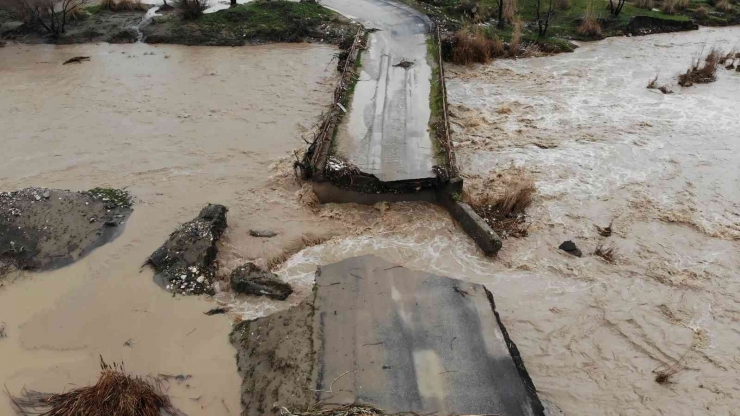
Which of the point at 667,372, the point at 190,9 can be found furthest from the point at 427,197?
the point at 190,9

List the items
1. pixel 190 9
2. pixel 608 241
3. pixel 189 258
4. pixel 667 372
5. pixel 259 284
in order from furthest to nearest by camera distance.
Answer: pixel 190 9
pixel 608 241
pixel 189 258
pixel 259 284
pixel 667 372

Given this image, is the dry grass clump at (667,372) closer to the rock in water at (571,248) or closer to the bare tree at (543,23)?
the rock in water at (571,248)

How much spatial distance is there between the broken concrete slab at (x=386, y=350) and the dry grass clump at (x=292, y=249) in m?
1.24

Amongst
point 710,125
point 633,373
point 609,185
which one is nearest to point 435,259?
point 633,373

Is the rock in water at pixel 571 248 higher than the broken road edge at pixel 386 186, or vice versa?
the broken road edge at pixel 386 186

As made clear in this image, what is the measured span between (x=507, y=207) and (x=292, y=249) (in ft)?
11.9

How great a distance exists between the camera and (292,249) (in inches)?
297

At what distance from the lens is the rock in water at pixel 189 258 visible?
674cm

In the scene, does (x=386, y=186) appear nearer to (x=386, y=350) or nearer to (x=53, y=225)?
(x=386, y=350)

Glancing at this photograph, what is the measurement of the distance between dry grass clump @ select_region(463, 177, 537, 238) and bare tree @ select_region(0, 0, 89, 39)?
15414mm

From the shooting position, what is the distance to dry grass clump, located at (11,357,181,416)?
4938mm

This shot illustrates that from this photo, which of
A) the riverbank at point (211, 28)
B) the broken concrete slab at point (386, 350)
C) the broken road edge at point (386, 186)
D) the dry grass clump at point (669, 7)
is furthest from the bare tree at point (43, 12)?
the dry grass clump at point (669, 7)

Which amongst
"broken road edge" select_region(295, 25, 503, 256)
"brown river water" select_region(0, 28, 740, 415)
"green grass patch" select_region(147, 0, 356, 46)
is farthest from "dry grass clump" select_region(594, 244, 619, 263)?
"green grass patch" select_region(147, 0, 356, 46)

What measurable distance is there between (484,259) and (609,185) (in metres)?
3.50
